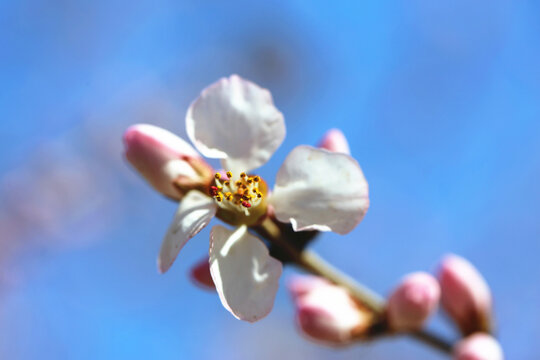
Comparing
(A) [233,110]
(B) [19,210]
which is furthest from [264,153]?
(B) [19,210]

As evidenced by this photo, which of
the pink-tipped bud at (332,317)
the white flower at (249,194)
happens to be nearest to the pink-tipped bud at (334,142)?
the white flower at (249,194)

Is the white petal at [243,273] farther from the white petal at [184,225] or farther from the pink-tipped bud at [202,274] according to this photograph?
the pink-tipped bud at [202,274]

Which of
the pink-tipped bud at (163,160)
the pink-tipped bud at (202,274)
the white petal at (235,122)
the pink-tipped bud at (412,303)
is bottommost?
the pink-tipped bud at (202,274)

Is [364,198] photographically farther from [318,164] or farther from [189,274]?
[189,274]

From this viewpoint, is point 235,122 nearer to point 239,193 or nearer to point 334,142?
point 239,193

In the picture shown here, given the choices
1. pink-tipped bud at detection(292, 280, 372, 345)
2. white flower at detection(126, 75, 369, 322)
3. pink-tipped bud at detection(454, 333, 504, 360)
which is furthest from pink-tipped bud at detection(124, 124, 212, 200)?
pink-tipped bud at detection(454, 333, 504, 360)

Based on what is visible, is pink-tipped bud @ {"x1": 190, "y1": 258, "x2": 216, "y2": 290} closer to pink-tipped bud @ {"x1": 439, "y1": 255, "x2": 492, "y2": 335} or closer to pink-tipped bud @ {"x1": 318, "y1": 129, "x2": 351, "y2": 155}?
pink-tipped bud @ {"x1": 318, "y1": 129, "x2": 351, "y2": 155}

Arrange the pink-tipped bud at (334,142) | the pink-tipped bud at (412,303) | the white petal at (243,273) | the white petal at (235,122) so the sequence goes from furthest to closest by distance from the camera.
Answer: the pink-tipped bud at (412,303) → the pink-tipped bud at (334,142) → the white petal at (235,122) → the white petal at (243,273)
